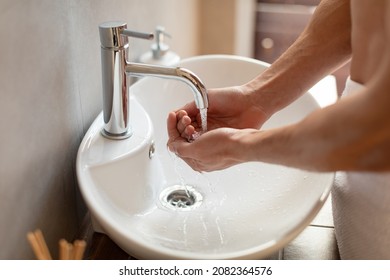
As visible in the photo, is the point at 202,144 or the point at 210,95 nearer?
the point at 202,144

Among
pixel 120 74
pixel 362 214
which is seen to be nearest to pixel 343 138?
pixel 362 214

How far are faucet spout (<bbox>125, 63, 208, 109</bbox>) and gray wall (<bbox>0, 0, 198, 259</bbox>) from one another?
0.34ft

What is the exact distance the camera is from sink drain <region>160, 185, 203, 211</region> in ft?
3.06

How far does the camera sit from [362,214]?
813 mm

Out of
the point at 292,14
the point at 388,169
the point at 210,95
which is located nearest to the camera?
the point at 388,169

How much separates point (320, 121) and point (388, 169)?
0.31 ft

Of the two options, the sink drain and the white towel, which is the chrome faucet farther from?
the white towel

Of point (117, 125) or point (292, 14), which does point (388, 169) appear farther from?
point (292, 14)

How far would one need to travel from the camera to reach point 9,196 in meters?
0.68

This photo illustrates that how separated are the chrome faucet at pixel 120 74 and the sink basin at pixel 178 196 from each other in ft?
0.12

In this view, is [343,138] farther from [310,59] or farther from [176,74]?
[310,59]

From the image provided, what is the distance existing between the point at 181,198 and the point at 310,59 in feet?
1.17

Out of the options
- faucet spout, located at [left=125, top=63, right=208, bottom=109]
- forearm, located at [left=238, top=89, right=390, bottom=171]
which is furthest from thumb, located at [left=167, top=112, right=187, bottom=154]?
forearm, located at [left=238, top=89, right=390, bottom=171]
